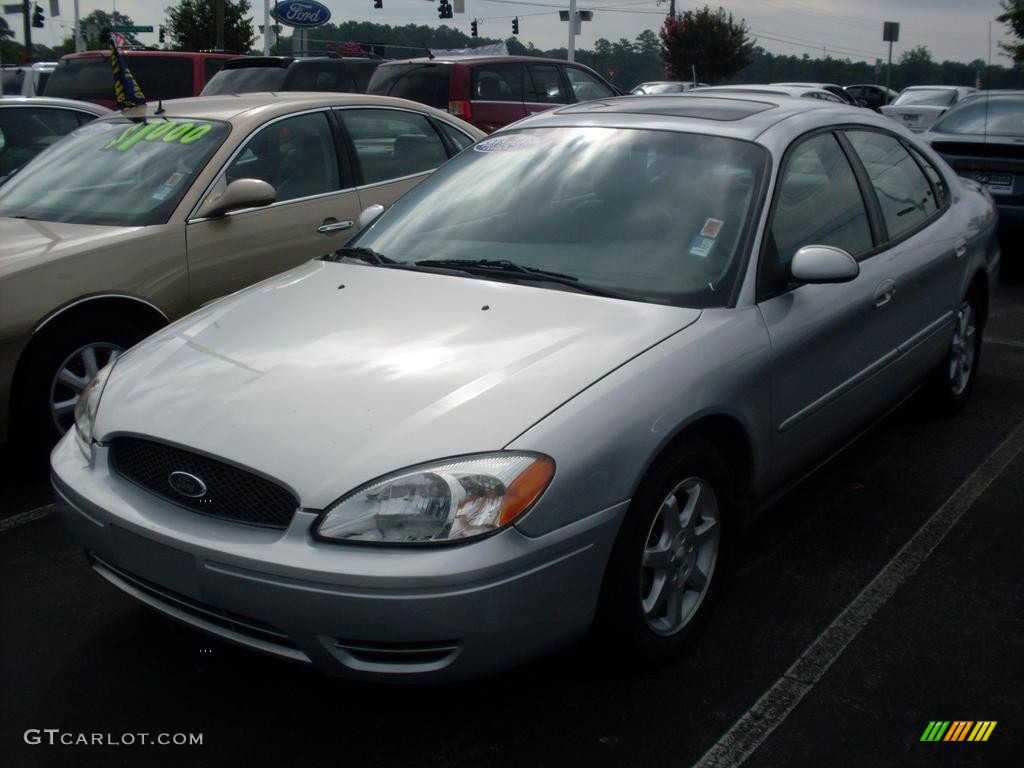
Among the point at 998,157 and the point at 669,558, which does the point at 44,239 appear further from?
the point at 998,157

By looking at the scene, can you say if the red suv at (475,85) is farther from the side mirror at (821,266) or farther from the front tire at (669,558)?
the front tire at (669,558)

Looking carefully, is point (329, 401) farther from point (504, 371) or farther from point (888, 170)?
point (888, 170)

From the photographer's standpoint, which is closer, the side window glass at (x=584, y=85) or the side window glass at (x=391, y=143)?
the side window glass at (x=391, y=143)

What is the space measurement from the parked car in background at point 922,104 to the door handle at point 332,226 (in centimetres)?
1576

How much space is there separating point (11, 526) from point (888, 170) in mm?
3752

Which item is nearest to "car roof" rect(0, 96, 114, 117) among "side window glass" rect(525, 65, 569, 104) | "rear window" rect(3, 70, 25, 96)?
"side window glass" rect(525, 65, 569, 104)

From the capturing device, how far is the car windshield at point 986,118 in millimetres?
9070

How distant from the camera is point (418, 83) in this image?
41.5ft

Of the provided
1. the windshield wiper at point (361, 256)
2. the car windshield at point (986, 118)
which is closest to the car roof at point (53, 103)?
the windshield wiper at point (361, 256)

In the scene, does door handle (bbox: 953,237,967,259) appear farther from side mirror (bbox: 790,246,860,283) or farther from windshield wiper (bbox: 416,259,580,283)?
windshield wiper (bbox: 416,259,580,283)

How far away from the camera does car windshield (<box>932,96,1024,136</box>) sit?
357 inches

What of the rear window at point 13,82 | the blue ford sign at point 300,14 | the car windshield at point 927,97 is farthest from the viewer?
the blue ford sign at point 300,14

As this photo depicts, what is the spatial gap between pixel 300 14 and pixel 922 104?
13555 millimetres

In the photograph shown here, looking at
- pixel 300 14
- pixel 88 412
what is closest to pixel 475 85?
pixel 88 412
